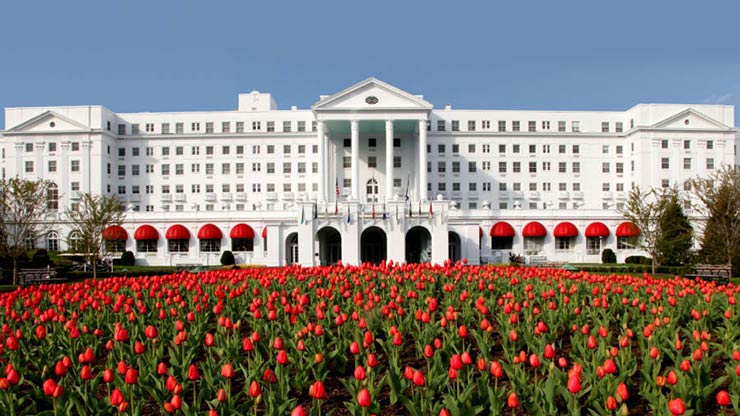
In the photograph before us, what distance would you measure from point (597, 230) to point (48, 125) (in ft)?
230

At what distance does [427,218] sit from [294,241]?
13906 mm

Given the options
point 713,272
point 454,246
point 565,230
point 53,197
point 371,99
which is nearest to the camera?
point 713,272

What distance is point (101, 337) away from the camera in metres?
10.8

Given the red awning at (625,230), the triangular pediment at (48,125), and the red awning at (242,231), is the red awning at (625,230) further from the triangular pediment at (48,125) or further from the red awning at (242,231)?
the triangular pediment at (48,125)

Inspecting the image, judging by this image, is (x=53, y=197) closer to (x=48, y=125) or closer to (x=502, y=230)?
(x=48, y=125)

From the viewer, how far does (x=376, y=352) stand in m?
9.91

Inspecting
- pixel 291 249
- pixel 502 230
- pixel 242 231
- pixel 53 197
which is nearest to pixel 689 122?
pixel 502 230

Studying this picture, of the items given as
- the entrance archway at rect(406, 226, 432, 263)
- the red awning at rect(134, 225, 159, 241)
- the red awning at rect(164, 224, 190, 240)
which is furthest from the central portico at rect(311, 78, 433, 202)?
the red awning at rect(134, 225, 159, 241)

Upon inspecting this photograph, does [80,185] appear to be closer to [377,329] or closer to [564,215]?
[564,215]

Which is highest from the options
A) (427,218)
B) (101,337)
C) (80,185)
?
(80,185)

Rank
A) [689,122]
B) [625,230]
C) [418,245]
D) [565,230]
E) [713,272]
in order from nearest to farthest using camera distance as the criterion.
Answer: [713,272]
[418,245]
[625,230]
[565,230]
[689,122]

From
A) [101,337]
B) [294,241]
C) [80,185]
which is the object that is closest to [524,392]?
[101,337]

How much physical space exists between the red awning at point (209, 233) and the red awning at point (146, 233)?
193 inches

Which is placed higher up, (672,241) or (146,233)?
(146,233)
